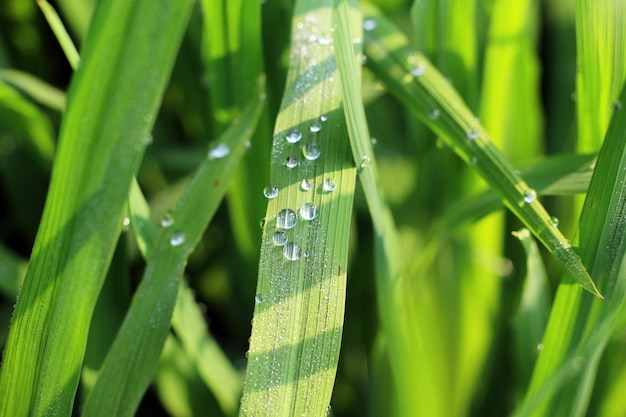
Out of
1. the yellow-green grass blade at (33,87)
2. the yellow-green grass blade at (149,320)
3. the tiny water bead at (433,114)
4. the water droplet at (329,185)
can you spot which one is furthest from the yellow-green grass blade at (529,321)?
the yellow-green grass blade at (33,87)

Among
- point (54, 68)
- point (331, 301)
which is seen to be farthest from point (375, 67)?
point (54, 68)

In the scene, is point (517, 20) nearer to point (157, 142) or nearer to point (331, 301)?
point (331, 301)

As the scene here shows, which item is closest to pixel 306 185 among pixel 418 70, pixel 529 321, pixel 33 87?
pixel 418 70

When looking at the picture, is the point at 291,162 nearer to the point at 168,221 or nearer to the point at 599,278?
the point at 168,221

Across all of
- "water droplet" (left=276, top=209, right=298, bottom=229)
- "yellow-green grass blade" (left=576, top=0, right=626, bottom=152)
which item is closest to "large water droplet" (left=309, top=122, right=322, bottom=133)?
"water droplet" (left=276, top=209, right=298, bottom=229)

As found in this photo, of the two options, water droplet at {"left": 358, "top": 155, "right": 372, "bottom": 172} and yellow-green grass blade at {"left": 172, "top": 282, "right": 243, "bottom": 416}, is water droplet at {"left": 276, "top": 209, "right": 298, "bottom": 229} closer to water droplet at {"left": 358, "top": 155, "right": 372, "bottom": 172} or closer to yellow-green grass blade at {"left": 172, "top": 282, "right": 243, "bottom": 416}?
water droplet at {"left": 358, "top": 155, "right": 372, "bottom": 172}

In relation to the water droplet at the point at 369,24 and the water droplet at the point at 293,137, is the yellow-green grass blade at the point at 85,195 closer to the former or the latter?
the water droplet at the point at 293,137
